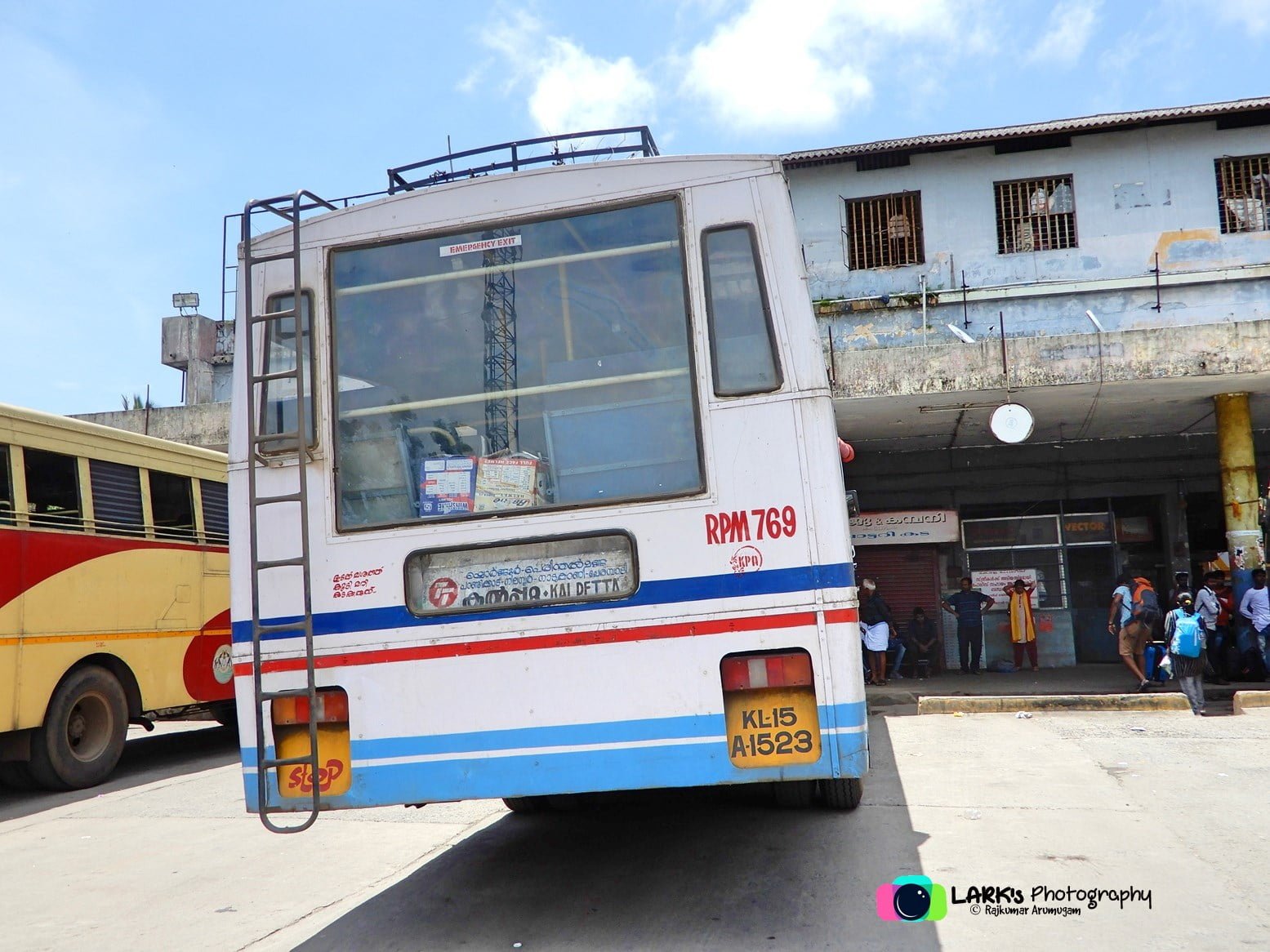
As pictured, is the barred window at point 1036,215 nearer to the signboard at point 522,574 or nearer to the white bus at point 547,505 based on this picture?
the white bus at point 547,505

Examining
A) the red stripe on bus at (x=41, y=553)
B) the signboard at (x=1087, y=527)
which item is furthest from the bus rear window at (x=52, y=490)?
the signboard at (x=1087, y=527)

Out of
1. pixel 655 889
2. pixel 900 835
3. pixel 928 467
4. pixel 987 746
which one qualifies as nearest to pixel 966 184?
pixel 928 467

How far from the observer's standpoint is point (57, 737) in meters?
9.30

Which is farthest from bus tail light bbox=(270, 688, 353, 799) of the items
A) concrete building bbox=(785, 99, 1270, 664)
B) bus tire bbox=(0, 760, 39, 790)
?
concrete building bbox=(785, 99, 1270, 664)

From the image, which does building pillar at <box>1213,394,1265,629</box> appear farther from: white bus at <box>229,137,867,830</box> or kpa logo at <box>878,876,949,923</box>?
white bus at <box>229,137,867,830</box>

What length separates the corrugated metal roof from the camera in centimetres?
1892

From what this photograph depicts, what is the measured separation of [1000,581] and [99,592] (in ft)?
45.8

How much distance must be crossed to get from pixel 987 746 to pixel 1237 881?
184 inches

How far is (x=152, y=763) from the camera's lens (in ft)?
38.1

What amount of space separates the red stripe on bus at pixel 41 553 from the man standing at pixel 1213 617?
38.8 ft

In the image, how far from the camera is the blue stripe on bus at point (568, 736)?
167 inches

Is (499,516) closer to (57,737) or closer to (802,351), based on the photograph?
(802,351)

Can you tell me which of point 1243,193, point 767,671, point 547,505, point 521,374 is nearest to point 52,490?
point 521,374

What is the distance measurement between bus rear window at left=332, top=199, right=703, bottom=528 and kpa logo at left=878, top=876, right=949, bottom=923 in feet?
7.23
